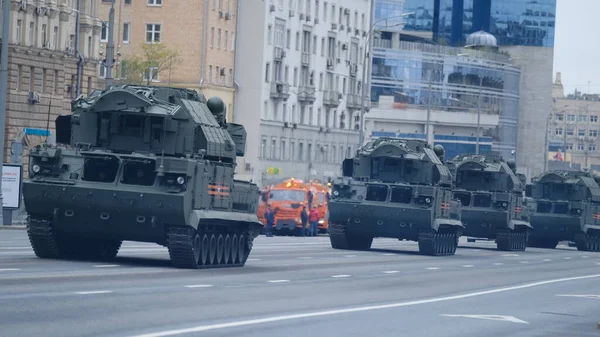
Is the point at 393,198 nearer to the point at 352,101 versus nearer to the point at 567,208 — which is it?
the point at 567,208

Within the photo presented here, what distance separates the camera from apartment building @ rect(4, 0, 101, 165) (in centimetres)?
5709

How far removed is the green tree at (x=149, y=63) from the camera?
227 feet

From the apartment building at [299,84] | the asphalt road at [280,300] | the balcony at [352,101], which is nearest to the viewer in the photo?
the asphalt road at [280,300]

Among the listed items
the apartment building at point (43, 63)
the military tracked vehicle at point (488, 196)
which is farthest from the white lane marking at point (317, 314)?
the apartment building at point (43, 63)

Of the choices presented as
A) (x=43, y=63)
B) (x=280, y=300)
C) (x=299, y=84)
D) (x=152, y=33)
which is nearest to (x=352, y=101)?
(x=299, y=84)

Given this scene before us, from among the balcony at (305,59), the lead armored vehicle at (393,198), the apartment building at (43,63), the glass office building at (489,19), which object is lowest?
the lead armored vehicle at (393,198)

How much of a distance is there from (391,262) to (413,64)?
92.0 m

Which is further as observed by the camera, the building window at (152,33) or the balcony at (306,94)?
the balcony at (306,94)

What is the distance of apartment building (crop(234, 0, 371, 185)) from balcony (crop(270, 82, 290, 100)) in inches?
2.2

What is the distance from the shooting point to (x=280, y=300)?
19.0 m

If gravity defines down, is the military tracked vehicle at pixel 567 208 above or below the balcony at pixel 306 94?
below

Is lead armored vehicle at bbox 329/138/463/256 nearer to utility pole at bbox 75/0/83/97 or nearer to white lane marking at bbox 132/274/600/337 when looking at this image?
white lane marking at bbox 132/274/600/337

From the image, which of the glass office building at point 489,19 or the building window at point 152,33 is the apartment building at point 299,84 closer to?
the building window at point 152,33

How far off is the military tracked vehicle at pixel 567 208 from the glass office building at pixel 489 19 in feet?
279
